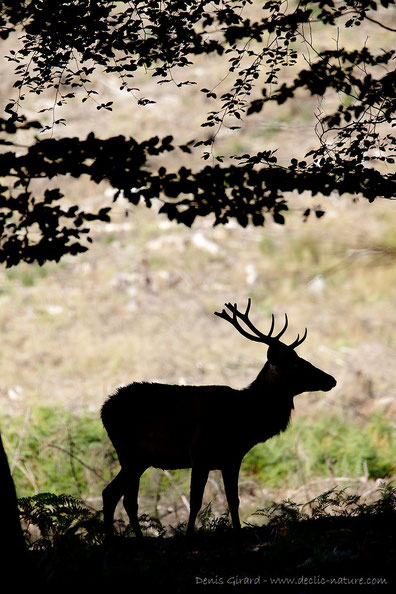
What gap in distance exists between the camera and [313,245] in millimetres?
19812

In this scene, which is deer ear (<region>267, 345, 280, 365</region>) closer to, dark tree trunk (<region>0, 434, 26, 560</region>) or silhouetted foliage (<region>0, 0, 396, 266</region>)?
silhouetted foliage (<region>0, 0, 396, 266</region>)

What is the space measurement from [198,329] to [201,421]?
1084cm

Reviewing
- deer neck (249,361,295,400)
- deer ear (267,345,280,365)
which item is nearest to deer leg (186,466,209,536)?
deer neck (249,361,295,400)

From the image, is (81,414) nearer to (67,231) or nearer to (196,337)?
(196,337)

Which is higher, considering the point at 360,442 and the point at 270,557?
the point at 360,442

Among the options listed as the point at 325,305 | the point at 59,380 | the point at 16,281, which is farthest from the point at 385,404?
the point at 16,281

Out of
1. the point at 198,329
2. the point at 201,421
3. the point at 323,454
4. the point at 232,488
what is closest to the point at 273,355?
the point at 201,421

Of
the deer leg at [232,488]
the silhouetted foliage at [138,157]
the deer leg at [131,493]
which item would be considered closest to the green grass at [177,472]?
the deer leg at [131,493]

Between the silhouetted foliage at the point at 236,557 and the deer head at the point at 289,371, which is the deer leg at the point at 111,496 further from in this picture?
the deer head at the point at 289,371

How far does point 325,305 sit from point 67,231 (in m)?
13.1

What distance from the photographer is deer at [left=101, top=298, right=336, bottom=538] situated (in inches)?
236

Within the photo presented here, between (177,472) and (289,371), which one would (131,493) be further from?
(177,472)

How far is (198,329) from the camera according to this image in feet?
55.2

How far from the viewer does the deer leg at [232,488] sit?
19.0 ft
